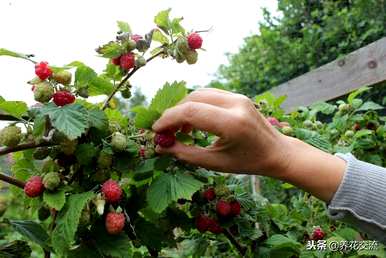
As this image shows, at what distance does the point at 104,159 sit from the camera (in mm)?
839

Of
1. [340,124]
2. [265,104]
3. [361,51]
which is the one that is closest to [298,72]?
[361,51]

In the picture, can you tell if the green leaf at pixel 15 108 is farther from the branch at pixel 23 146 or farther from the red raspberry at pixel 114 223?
the red raspberry at pixel 114 223

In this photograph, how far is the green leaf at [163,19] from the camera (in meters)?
0.97

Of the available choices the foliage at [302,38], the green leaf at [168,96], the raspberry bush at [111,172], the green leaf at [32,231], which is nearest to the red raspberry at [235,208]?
the raspberry bush at [111,172]

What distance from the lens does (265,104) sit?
1355mm

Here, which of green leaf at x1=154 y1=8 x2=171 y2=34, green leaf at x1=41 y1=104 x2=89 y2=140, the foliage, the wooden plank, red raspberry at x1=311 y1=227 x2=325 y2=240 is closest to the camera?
green leaf at x1=41 y1=104 x2=89 y2=140

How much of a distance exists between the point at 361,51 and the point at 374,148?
0.54 meters

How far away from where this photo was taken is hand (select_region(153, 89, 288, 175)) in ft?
2.52

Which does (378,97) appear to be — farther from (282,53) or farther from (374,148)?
(374,148)

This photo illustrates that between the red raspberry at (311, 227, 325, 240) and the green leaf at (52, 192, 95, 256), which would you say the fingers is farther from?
the red raspberry at (311, 227, 325, 240)

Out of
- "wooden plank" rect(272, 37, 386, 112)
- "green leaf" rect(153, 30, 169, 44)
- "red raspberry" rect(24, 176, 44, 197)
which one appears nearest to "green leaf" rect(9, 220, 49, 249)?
"red raspberry" rect(24, 176, 44, 197)

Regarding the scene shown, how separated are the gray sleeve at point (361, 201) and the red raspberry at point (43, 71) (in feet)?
1.77

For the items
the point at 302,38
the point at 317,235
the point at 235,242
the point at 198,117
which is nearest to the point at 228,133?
the point at 198,117

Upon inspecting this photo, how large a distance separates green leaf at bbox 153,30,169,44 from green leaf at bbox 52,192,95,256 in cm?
35
